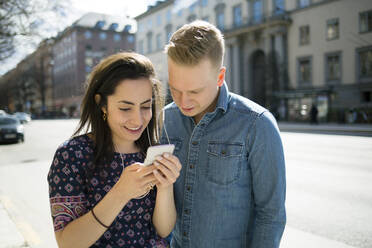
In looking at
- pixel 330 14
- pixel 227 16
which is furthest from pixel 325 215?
pixel 227 16

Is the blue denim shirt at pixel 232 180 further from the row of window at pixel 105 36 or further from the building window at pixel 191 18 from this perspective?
the row of window at pixel 105 36

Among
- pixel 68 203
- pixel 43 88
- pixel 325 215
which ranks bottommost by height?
pixel 325 215

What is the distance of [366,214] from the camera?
5.16m

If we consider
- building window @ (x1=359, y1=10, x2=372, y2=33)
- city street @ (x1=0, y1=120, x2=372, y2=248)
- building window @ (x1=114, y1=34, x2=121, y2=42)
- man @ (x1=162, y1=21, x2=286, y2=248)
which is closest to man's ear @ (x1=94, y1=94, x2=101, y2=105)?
man @ (x1=162, y1=21, x2=286, y2=248)

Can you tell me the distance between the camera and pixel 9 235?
4.21m

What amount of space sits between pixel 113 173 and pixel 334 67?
3138 cm

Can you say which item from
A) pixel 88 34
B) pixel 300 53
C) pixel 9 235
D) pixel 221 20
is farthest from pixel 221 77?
pixel 88 34

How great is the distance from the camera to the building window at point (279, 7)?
106 ft

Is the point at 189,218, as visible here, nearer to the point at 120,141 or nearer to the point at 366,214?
the point at 120,141

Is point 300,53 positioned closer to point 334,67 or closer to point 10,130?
point 334,67

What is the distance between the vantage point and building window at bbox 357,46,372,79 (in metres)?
27.0

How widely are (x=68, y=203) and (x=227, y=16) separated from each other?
39827 millimetres

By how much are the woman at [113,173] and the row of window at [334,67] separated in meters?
30.0

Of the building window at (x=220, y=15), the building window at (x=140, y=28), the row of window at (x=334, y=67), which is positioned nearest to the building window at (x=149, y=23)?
the building window at (x=140, y=28)
